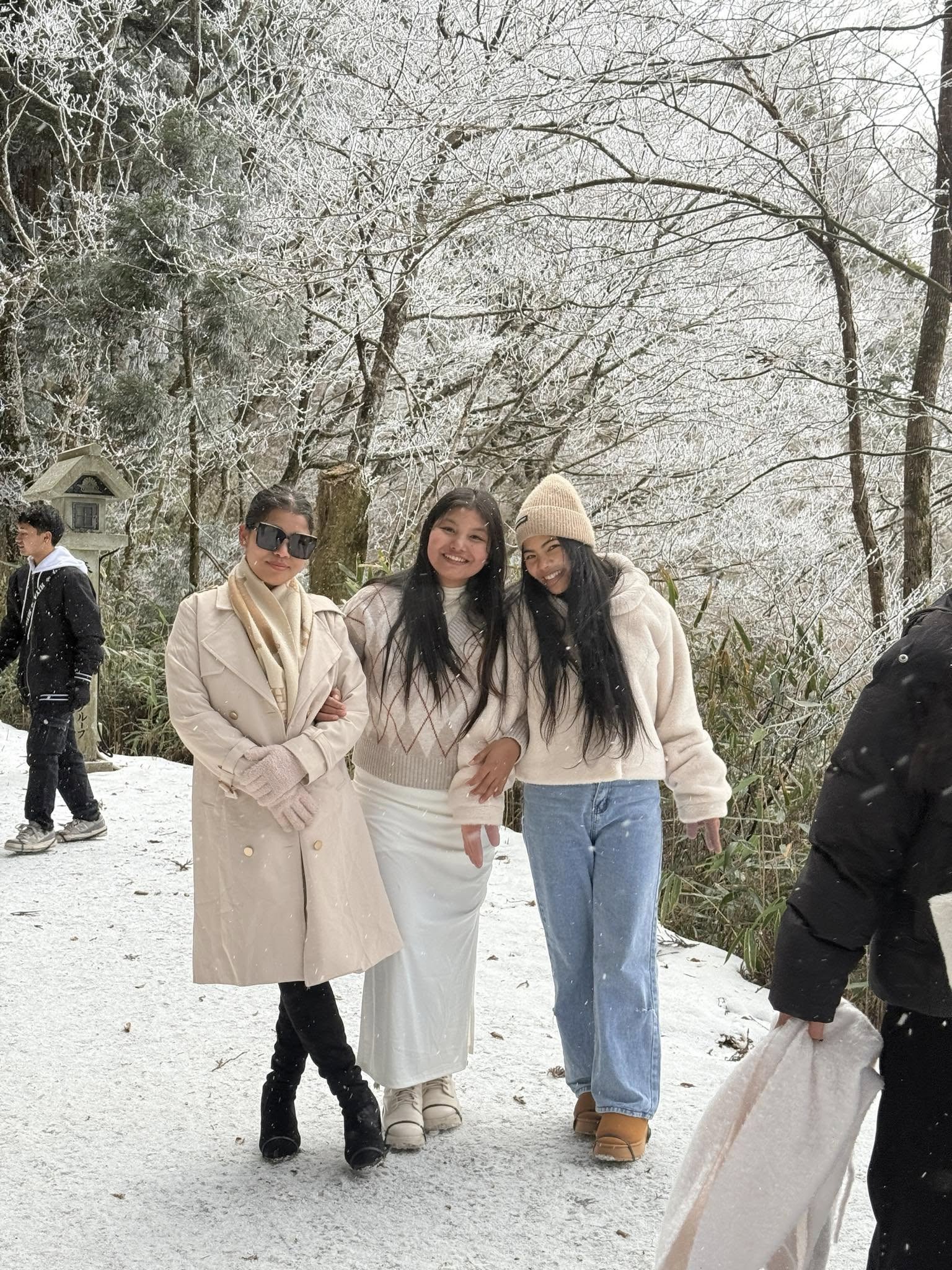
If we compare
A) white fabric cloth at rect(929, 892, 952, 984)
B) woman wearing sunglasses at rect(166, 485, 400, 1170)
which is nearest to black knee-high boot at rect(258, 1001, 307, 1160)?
woman wearing sunglasses at rect(166, 485, 400, 1170)

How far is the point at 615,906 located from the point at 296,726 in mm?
910

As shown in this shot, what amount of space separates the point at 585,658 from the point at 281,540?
82 centimetres

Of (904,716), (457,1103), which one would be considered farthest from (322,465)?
(904,716)

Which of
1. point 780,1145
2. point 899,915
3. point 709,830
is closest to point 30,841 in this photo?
point 709,830

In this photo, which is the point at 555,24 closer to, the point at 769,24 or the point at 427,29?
the point at 427,29

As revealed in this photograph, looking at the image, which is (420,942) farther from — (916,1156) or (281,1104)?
(916,1156)

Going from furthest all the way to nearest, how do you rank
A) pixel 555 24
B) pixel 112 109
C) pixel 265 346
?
pixel 112 109 → pixel 265 346 → pixel 555 24

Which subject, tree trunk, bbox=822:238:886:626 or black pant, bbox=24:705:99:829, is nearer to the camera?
tree trunk, bbox=822:238:886:626

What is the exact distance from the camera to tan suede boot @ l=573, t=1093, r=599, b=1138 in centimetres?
A: 309

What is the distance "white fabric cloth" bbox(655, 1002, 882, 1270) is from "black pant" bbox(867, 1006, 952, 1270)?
8 centimetres

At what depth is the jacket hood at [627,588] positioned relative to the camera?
3082 mm

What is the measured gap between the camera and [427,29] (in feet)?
29.5

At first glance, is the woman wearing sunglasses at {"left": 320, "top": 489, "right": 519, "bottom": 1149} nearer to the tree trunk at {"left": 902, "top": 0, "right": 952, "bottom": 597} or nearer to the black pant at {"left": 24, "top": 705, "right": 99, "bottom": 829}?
the tree trunk at {"left": 902, "top": 0, "right": 952, "bottom": 597}

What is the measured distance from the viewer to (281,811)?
2.73m
